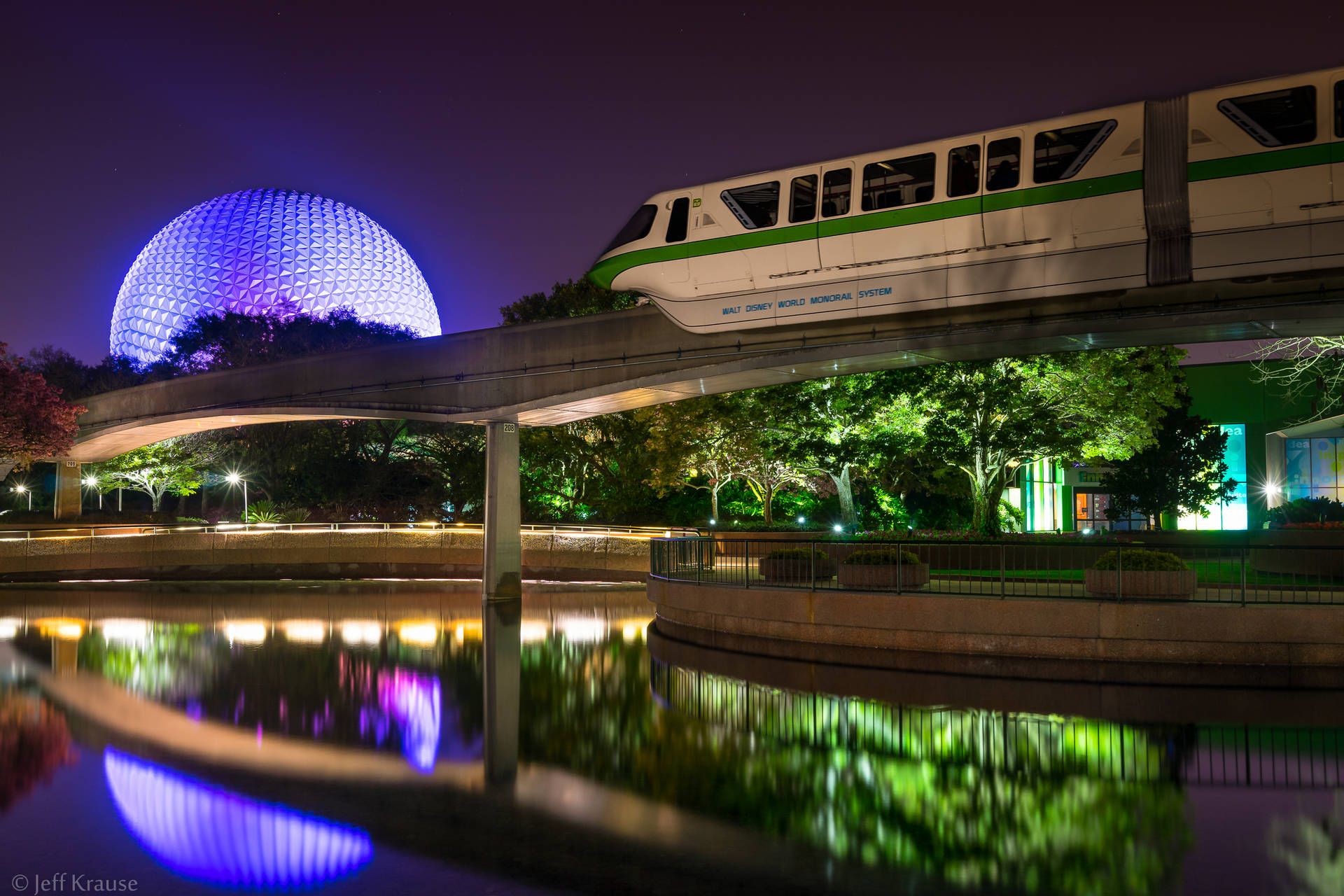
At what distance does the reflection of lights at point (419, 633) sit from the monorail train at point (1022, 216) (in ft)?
27.3

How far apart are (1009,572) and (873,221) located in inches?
307

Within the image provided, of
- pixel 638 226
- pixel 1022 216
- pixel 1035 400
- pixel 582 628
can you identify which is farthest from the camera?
pixel 1035 400

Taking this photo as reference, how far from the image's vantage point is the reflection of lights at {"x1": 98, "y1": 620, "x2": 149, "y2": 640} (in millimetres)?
20141

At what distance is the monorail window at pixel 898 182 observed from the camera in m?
19.3

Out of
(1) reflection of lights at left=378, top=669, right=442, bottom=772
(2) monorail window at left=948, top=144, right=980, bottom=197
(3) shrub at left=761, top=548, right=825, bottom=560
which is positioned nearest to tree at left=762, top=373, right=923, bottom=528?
(3) shrub at left=761, top=548, right=825, bottom=560

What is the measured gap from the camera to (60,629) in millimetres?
21812

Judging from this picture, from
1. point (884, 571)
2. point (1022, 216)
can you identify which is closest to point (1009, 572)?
point (884, 571)

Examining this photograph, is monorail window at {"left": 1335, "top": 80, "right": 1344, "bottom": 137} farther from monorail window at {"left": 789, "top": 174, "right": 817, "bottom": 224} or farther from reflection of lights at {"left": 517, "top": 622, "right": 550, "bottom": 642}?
reflection of lights at {"left": 517, "top": 622, "right": 550, "bottom": 642}

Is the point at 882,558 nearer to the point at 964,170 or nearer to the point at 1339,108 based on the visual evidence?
the point at 964,170

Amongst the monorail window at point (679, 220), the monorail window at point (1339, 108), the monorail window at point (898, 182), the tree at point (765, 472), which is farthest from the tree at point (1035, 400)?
the monorail window at point (1339, 108)

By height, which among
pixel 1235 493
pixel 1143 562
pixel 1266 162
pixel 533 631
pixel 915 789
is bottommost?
pixel 533 631

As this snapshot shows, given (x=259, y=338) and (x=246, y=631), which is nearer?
(x=246, y=631)

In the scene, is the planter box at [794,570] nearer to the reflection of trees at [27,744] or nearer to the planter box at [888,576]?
the planter box at [888,576]

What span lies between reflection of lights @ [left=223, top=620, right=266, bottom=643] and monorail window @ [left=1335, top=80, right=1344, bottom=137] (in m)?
19.7
